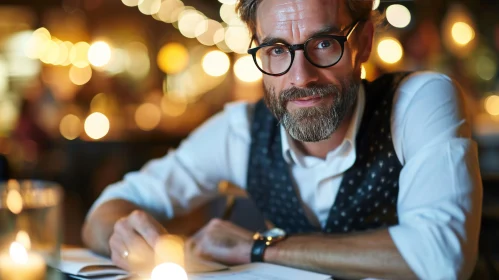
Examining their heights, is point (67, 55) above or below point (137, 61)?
above

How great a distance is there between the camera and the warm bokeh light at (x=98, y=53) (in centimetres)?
705

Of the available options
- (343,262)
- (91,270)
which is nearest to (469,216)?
(343,262)

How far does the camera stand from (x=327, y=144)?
1.53 m

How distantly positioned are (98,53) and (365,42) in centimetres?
598

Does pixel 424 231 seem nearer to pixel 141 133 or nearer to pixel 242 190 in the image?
pixel 242 190

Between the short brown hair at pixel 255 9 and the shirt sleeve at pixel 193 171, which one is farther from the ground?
the short brown hair at pixel 255 9

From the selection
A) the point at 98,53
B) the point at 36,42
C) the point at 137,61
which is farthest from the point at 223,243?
the point at 36,42

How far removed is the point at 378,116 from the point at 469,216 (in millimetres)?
358

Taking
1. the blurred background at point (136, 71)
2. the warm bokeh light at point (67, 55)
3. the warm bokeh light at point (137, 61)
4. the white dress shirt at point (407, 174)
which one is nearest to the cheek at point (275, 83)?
the white dress shirt at point (407, 174)

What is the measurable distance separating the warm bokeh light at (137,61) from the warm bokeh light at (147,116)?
115 centimetres

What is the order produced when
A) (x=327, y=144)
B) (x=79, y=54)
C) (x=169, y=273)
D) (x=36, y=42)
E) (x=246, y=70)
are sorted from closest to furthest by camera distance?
1. (x=169, y=273)
2. (x=327, y=144)
3. (x=246, y=70)
4. (x=79, y=54)
5. (x=36, y=42)

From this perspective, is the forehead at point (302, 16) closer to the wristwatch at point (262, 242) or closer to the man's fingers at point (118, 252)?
the wristwatch at point (262, 242)

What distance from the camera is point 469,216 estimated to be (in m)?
1.24

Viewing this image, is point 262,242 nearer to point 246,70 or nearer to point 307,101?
point 307,101
